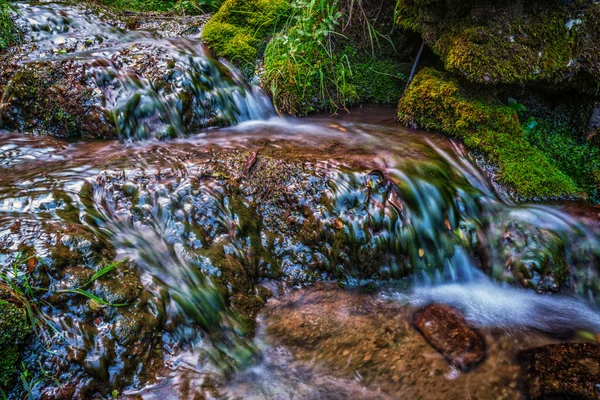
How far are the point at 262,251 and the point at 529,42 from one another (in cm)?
Result: 318

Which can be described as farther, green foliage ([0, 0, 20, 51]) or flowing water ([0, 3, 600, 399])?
green foliage ([0, 0, 20, 51])

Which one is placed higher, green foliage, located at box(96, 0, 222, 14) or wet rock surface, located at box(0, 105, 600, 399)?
green foliage, located at box(96, 0, 222, 14)

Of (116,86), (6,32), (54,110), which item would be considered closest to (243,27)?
(116,86)

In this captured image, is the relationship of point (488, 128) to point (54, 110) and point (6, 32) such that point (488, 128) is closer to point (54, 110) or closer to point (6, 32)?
point (54, 110)

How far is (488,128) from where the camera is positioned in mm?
3828

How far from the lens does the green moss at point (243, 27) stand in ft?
16.4

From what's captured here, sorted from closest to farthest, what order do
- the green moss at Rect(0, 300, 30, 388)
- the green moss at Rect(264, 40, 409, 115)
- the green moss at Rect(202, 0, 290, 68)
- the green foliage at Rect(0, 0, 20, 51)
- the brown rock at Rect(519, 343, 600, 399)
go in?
the green moss at Rect(0, 300, 30, 388) → the brown rock at Rect(519, 343, 600, 399) → the green foliage at Rect(0, 0, 20, 51) → the green moss at Rect(264, 40, 409, 115) → the green moss at Rect(202, 0, 290, 68)

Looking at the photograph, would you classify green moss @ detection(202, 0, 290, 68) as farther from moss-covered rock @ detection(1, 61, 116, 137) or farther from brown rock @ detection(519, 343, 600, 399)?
brown rock @ detection(519, 343, 600, 399)

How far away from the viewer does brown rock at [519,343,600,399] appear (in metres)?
2.06

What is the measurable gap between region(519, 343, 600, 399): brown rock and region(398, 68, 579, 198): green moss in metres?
1.56

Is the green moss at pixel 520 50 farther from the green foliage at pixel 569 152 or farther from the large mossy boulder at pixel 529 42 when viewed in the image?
the green foliage at pixel 569 152

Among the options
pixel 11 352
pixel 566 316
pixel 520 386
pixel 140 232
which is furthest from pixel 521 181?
pixel 11 352

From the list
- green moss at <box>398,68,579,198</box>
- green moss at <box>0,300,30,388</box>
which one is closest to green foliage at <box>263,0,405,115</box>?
green moss at <box>398,68,579,198</box>

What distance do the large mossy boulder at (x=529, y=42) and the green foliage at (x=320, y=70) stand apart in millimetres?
1376
